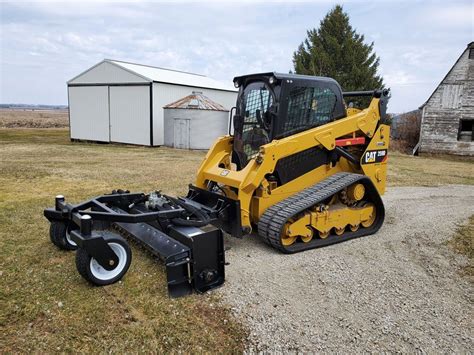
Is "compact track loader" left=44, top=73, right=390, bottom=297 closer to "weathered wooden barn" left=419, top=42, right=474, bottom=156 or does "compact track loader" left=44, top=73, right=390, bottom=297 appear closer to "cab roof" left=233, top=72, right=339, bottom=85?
"cab roof" left=233, top=72, right=339, bottom=85

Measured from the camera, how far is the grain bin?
805 inches

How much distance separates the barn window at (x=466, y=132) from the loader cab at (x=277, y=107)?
18.5 metres

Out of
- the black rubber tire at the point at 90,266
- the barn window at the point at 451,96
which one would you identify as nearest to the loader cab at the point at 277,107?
the black rubber tire at the point at 90,266

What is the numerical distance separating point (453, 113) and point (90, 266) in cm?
2228

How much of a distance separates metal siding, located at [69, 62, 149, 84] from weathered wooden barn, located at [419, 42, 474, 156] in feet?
52.6

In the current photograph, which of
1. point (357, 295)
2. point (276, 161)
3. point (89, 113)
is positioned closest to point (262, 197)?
point (276, 161)

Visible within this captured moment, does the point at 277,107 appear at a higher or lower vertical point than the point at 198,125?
higher

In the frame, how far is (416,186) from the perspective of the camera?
1080cm

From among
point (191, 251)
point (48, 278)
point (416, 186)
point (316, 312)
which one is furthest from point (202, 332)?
point (416, 186)

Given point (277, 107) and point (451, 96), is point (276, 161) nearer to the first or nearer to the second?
point (277, 107)

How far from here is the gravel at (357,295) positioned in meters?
3.54

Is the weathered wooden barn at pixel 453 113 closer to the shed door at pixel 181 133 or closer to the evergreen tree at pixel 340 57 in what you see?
the evergreen tree at pixel 340 57

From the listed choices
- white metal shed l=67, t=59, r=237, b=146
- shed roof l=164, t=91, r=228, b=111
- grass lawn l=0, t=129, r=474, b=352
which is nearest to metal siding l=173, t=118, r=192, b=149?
shed roof l=164, t=91, r=228, b=111

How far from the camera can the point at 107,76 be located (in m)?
22.1
